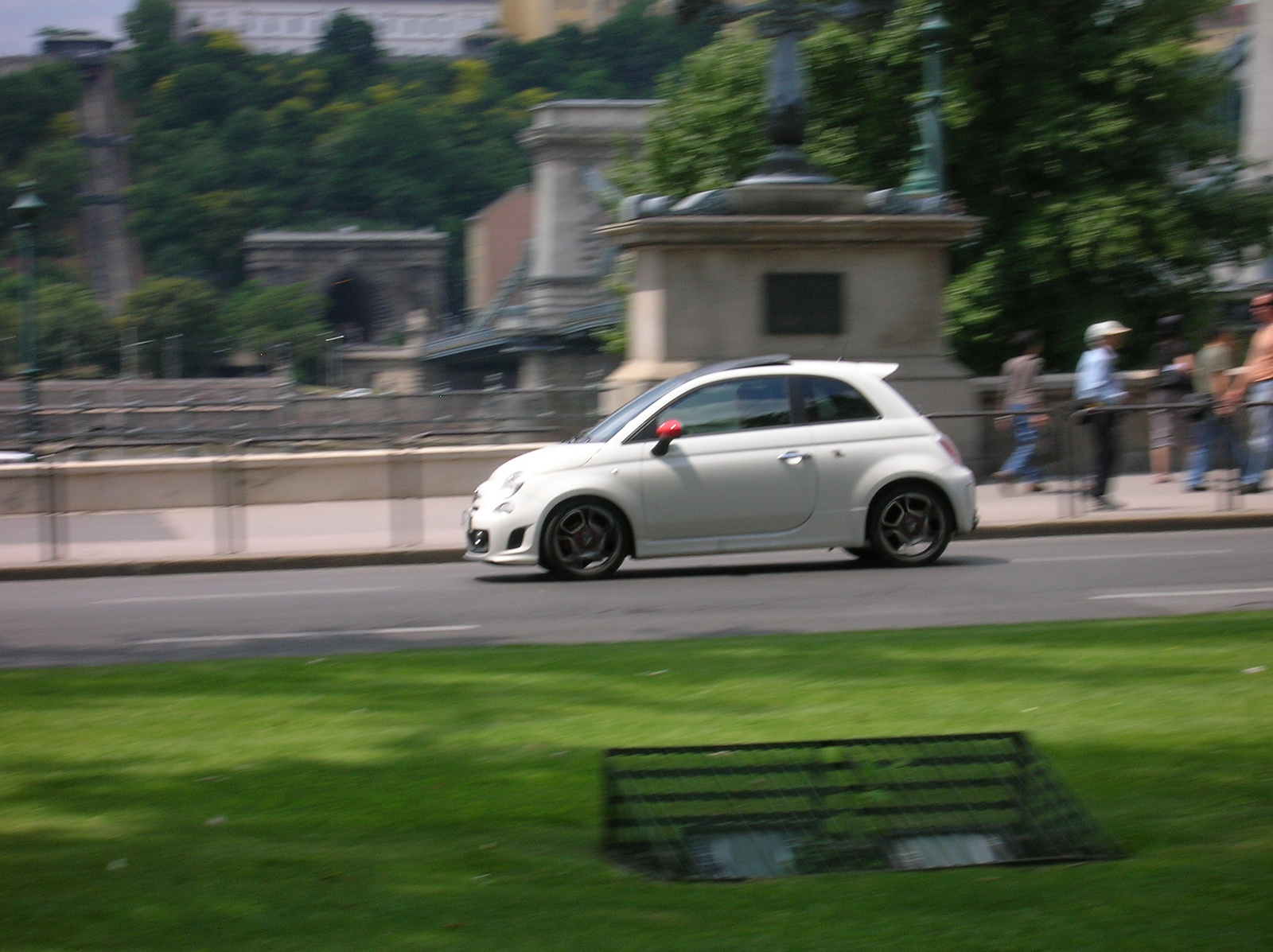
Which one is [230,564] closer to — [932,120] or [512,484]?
[512,484]

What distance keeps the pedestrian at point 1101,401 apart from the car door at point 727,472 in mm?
4691

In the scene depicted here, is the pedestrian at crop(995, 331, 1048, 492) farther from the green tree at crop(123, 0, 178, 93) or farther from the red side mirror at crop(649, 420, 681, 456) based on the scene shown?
the green tree at crop(123, 0, 178, 93)

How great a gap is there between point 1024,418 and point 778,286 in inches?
121

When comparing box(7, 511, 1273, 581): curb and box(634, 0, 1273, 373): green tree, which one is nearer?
box(7, 511, 1273, 581): curb

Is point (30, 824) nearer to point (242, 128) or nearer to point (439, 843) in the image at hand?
point (439, 843)

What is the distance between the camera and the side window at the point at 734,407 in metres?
11.7

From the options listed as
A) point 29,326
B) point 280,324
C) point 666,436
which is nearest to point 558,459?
point 666,436

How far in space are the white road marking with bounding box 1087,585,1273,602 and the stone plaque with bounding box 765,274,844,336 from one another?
827 centimetres

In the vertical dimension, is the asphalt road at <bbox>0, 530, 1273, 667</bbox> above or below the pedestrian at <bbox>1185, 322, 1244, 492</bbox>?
below

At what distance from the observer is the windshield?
11.7 meters

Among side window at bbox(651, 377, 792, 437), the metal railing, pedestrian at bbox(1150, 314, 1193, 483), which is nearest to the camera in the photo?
side window at bbox(651, 377, 792, 437)

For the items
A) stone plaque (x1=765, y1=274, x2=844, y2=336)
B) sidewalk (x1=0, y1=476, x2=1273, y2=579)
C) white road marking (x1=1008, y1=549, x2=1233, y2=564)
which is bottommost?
white road marking (x1=1008, y1=549, x2=1233, y2=564)

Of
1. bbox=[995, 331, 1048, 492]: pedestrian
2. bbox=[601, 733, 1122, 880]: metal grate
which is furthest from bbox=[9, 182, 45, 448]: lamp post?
bbox=[601, 733, 1122, 880]: metal grate

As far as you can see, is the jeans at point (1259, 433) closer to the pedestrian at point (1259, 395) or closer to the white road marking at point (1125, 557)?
the pedestrian at point (1259, 395)
